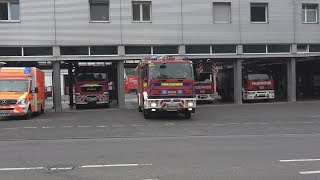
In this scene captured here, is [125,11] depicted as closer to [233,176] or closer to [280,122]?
[280,122]

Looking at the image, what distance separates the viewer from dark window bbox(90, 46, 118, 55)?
3109cm

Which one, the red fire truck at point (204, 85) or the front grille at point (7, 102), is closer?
the front grille at point (7, 102)

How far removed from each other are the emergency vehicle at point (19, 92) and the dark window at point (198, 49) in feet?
35.0

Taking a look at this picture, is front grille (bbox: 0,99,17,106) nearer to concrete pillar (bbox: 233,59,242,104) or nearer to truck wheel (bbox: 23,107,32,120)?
truck wheel (bbox: 23,107,32,120)

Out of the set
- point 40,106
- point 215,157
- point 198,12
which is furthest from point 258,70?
point 215,157

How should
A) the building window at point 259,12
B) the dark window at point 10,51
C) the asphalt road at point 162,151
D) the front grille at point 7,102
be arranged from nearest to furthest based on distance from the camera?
the asphalt road at point 162,151 → the front grille at point 7,102 → the dark window at point 10,51 → the building window at point 259,12

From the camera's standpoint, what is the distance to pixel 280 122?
2036cm

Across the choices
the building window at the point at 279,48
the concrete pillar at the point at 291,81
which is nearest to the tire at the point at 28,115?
the building window at the point at 279,48

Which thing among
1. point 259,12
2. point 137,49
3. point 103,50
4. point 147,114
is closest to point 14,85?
point 147,114

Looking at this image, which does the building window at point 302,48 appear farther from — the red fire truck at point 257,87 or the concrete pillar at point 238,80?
the concrete pillar at point 238,80

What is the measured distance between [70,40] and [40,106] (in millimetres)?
5099

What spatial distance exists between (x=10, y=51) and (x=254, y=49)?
54.2 ft

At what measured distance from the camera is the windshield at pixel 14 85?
80.9 feet

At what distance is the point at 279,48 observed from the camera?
33.8m
